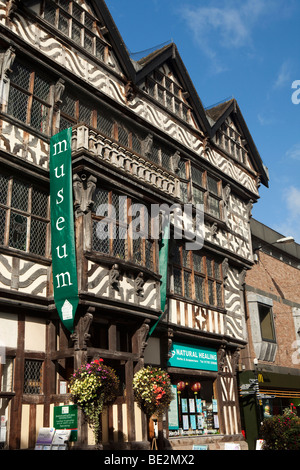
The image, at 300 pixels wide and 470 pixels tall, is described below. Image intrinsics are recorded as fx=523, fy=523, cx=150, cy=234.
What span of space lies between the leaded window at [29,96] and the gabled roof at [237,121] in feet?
31.2

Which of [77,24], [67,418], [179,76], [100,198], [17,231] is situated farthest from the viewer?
[179,76]

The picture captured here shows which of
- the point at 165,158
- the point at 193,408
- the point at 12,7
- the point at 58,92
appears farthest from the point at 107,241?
the point at 193,408

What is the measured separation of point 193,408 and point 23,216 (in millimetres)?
8897

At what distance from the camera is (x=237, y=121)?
24547 millimetres

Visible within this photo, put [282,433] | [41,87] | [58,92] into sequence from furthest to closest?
[58,92], [41,87], [282,433]

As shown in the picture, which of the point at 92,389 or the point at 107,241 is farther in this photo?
the point at 107,241

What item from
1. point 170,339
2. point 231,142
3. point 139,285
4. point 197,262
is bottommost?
point 170,339

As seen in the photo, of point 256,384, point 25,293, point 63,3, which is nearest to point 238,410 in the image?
point 256,384

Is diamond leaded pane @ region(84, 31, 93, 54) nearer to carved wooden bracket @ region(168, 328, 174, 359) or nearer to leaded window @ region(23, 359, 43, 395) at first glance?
carved wooden bracket @ region(168, 328, 174, 359)

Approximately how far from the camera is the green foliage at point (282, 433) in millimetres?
11578

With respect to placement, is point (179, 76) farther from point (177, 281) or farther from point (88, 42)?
point (177, 281)

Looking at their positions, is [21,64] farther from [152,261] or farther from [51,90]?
[152,261]

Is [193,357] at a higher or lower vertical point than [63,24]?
lower

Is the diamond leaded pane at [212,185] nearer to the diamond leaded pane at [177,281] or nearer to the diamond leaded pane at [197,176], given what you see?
the diamond leaded pane at [197,176]
